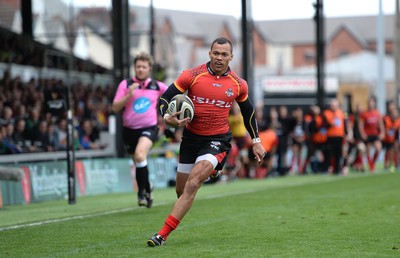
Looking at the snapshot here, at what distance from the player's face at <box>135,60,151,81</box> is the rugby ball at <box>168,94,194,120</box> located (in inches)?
182

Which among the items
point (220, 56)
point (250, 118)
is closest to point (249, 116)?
point (250, 118)

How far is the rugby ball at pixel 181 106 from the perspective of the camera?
33.2ft

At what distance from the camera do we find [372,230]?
11.7 m

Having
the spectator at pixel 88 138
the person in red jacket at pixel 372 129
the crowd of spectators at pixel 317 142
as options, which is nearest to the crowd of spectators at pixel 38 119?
the spectator at pixel 88 138

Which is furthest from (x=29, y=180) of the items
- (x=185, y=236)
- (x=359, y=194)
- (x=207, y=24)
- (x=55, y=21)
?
(x=207, y=24)

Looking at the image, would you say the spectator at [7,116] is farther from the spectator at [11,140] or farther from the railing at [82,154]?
the railing at [82,154]

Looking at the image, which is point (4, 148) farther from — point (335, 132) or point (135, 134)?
point (335, 132)

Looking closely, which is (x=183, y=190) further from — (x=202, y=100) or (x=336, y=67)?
(x=336, y=67)

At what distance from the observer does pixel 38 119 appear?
23422 mm

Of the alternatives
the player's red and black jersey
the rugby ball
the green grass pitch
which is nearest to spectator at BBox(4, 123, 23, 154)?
the green grass pitch

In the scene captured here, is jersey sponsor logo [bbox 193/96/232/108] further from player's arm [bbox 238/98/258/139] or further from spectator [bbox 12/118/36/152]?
spectator [bbox 12/118/36/152]

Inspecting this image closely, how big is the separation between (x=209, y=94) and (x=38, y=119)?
13366 millimetres

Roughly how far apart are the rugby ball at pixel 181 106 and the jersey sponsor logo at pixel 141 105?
506 centimetres

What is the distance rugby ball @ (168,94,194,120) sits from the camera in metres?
10.1
